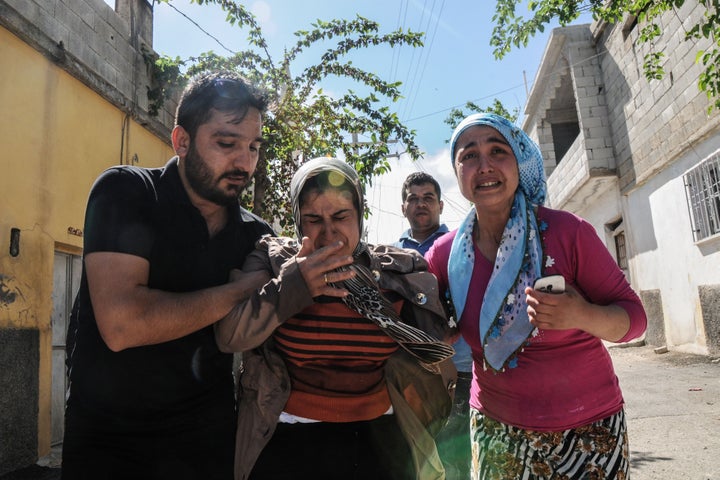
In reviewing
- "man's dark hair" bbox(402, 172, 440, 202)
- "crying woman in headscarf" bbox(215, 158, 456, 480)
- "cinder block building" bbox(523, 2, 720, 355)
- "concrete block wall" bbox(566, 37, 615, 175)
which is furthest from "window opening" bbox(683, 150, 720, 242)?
"crying woman in headscarf" bbox(215, 158, 456, 480)

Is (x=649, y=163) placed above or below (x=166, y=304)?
above

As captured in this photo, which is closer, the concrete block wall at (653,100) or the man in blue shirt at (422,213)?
the man in blue shirt at (422,213)

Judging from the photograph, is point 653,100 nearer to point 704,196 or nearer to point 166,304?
point 704,196

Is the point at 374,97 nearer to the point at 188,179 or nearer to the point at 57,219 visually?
the point at 57,219

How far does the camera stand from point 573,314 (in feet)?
5.39

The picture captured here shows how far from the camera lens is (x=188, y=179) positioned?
2.05 m

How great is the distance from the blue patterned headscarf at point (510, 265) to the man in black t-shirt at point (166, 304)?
853 mm

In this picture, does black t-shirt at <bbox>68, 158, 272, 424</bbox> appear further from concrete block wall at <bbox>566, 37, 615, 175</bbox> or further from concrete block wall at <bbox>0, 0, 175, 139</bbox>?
concrete block wall at <bbox>566, 37, 615, 175</bbox>

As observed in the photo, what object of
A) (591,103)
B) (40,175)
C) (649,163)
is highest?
(591,103)

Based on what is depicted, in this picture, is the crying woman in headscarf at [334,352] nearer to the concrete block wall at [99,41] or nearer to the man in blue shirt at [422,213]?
the man in blue shirt at [422,213]

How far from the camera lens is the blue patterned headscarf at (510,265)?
1.85 m

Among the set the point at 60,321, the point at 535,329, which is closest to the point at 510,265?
the point at 535,329

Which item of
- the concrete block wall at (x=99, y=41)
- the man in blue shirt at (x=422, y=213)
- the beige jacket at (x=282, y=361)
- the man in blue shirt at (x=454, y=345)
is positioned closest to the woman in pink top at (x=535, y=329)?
the beige jacket at (x=282, y=361)

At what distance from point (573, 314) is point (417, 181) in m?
2.83
